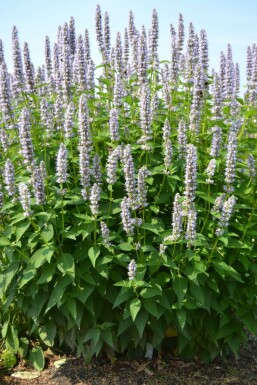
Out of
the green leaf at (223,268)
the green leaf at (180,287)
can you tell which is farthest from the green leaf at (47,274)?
the green leaf at (223,268)

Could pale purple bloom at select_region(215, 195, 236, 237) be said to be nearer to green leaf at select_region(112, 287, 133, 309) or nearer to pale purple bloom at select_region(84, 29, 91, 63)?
green leaf at select_region(112, 287, 133, 309)

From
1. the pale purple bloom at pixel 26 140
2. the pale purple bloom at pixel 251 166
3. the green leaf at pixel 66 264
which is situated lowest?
the green leaf at pixel 66 264

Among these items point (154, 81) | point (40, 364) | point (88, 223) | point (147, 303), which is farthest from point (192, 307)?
point (154, 81)

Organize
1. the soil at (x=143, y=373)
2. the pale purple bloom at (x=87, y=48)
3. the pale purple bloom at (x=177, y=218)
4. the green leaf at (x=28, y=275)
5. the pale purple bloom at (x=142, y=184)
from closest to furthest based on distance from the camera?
the pale purple bloom at (x=177, y=218) → the pale purple bloom at (x=142, y=184) → the green leaf at (x=28, y=275) → the soil at (x=143, y=373) → the pale purple bloom at (x=87, y=48)

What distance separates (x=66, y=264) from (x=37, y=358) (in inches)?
65.2

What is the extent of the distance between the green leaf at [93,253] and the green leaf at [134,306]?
539mm

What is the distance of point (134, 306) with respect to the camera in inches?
174

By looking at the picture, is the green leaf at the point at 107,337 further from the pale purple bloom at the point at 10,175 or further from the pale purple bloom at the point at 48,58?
the pale purple bloom at the point at 48,58

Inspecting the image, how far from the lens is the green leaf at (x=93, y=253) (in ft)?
14.2

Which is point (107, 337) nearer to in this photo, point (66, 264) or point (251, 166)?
point (66, 264)

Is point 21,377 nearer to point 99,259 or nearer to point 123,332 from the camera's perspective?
point 123,332

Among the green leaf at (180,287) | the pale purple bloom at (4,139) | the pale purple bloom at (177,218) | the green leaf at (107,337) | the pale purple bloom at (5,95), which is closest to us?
the pale purple bloom at (177,218)

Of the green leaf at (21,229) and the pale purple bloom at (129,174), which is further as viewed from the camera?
the green leaf at (21,229)

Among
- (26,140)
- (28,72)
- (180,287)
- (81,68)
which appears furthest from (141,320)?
(28,72)
